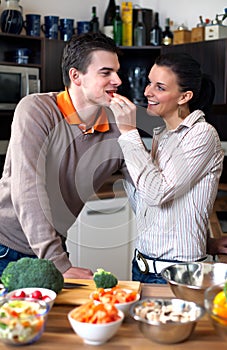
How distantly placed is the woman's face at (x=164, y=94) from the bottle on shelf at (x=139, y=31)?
2.36 m

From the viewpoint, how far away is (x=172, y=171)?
192 cm

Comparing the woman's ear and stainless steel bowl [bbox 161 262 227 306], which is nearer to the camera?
stainless steel bowl [bbox 161 262 227 306]

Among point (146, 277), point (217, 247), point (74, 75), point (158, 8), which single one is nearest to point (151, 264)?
point (146, 277)

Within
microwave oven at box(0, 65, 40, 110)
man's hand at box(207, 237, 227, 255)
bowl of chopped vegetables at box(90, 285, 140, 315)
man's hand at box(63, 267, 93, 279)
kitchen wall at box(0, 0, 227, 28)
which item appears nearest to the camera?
bowl of chopped vegetables at box(90, 285, 140, 315)

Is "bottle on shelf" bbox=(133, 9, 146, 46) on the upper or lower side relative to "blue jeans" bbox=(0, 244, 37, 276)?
upper

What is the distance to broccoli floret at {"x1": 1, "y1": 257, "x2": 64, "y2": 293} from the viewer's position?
4.87 ft

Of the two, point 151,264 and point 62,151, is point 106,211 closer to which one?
point 151,264

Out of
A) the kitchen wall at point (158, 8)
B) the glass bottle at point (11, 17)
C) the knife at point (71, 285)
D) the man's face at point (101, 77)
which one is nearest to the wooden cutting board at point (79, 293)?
the knife at point (71, 285)

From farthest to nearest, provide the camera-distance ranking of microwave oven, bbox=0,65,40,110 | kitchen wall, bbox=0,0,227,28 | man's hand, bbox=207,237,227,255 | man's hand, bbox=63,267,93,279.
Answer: kitchen wall, bbox=0,0,227,28 → microwave oven, bbox=0,65,40,110 → man's hand, bbox=207,237,227,255 → man's hand, bbox=63,267,93,279

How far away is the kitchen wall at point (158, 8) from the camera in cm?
426

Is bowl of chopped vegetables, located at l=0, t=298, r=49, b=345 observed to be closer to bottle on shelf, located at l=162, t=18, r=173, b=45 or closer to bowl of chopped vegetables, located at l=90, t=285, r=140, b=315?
bowl of chopped vegetables, located at l=90, t=285, r=140, b=315

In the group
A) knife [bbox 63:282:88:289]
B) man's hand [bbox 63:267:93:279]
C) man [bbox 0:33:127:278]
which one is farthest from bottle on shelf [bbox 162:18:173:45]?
knife [bbox 63:282:88:289]

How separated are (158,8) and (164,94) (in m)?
2.76

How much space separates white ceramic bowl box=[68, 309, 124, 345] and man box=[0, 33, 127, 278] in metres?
0.52
